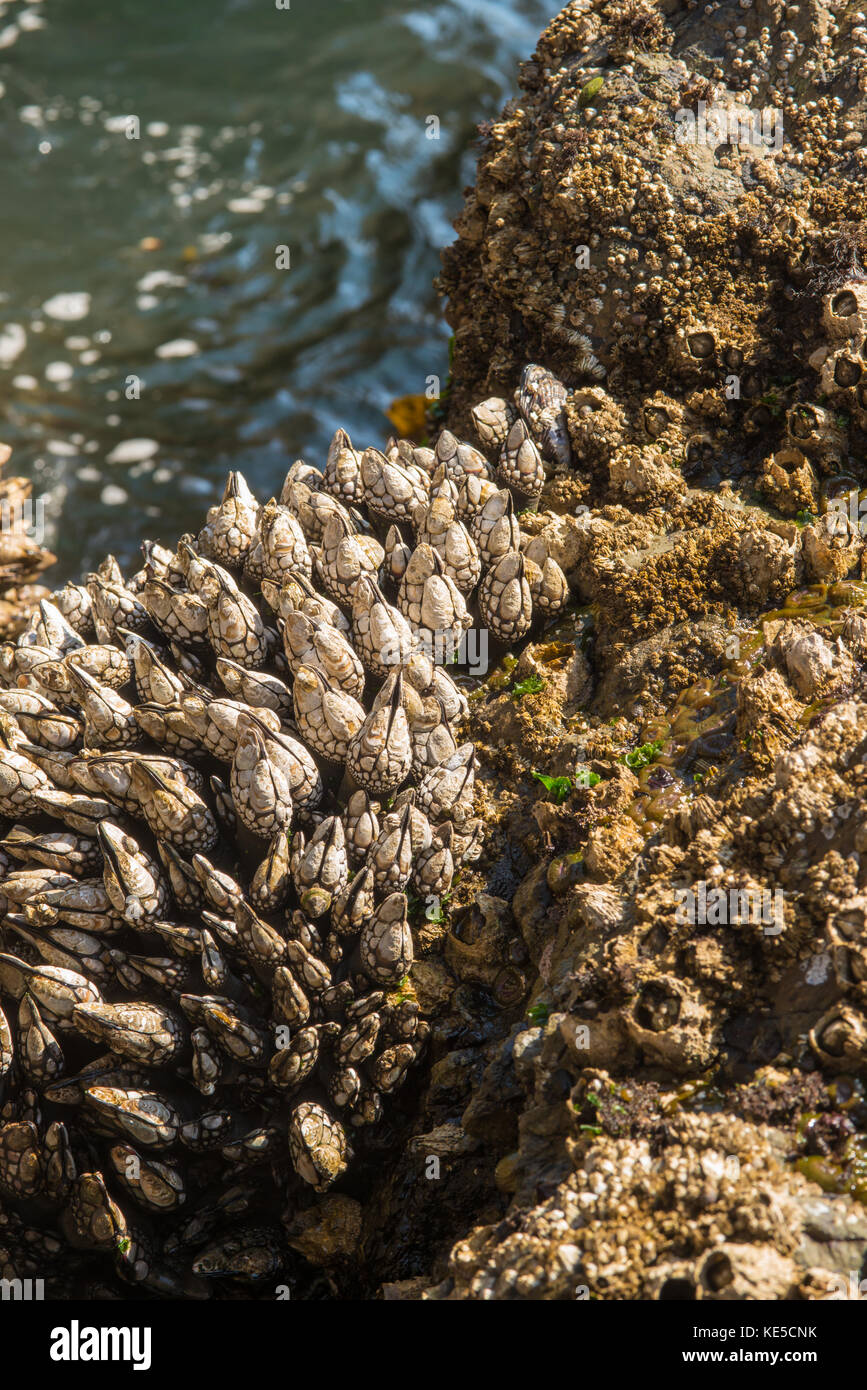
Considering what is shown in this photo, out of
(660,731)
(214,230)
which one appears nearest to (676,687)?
(660,731)

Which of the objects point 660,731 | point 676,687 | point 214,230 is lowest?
point 660,731

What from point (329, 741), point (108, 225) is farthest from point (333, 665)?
point (108, 225)

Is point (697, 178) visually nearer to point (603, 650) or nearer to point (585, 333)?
point (585, 333)

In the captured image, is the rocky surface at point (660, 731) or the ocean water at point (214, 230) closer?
the rocky surface at point (660, 731)

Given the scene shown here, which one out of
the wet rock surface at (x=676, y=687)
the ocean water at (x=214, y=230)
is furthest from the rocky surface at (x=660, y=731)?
the ocean water at (x=214, y=230)

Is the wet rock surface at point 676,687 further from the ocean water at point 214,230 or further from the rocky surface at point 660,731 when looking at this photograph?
the ocean water at point 214,230

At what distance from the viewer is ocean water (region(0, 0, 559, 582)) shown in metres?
8.02

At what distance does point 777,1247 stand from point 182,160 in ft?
32.1

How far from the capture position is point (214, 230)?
9102mm

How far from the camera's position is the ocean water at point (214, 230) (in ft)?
26.3

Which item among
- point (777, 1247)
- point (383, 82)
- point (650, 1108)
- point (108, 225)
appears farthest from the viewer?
point (383, 82)

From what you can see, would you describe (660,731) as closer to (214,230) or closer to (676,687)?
(676,687)

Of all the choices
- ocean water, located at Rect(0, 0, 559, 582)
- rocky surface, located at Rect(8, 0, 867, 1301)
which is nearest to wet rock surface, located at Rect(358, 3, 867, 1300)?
rocky surface, located at Rect(8, 0, 867, 1301)

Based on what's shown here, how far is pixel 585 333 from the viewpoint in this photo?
480 cm
